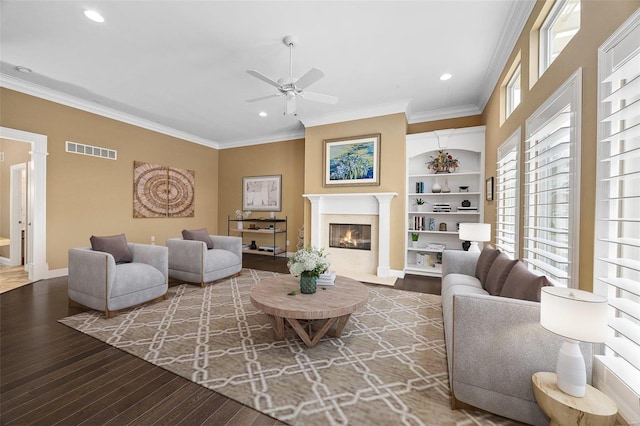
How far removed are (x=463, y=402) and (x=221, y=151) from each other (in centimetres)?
767

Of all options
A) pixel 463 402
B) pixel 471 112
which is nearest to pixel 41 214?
pixel 463 402

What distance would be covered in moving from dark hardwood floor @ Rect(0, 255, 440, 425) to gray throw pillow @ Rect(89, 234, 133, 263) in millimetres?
917

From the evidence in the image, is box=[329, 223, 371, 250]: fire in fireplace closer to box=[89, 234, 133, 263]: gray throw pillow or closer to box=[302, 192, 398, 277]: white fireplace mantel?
box=[302, 192, 398, 277]: white fireplace mantel

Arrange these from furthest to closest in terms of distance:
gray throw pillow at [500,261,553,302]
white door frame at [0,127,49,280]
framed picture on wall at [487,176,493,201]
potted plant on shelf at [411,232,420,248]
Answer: potted plant on shelf at [411,232,420,248]
white door frame at [0,127,49,280]
framed picture on wall at [487,176,493,201]
gray throw pillow at [500,261,553,302]

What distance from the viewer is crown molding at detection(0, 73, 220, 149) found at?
13.0 ft

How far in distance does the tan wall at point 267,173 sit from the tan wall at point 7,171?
12.7ft

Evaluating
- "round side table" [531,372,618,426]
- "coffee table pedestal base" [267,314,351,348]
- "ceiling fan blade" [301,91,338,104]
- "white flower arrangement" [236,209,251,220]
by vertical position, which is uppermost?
"ceiling fan blade" [301,91,338,104]

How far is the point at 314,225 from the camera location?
551 cm

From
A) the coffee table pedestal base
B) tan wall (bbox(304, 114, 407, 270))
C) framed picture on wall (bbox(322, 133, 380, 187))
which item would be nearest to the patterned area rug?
the coffee table pedestal base

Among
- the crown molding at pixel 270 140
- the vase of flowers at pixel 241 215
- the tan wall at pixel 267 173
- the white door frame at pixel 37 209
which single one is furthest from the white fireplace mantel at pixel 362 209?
the white door frame at pixel 37 209

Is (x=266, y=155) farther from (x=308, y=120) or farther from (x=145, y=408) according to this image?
(x=145, y=408)

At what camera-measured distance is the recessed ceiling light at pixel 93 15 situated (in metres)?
2.58

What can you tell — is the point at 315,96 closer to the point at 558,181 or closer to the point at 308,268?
the point at 308,268

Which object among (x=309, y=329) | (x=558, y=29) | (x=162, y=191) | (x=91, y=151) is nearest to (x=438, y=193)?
(x=558, y=29)
